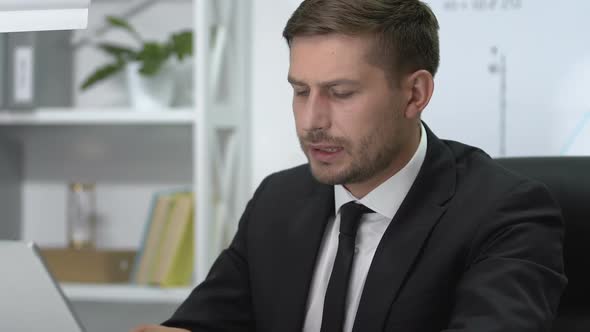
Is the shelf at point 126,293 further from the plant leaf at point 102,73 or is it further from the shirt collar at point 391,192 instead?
the shirt collar at point 391,192

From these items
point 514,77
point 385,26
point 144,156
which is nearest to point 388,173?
point 385,26

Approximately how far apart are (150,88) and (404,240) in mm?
1138

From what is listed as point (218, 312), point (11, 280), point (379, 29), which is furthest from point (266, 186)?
point (11, 280)

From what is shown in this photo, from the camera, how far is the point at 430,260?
1262 millimetres

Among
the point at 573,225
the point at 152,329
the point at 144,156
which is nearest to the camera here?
the point at 152,329

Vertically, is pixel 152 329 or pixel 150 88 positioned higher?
pixel 150 88

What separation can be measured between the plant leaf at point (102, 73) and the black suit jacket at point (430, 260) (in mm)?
922

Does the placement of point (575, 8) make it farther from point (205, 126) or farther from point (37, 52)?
point (37, 52)

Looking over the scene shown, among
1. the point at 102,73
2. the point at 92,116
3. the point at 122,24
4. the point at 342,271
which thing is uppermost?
the point at 122,24

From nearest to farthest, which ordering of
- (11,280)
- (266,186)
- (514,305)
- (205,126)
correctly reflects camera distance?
(11,280) < (514,305) < (266,186) < (205,126)

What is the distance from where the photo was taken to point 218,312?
1382mm

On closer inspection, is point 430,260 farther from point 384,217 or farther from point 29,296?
point 29,296

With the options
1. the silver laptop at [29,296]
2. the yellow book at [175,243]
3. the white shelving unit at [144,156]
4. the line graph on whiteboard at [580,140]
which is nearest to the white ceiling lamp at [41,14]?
the silver laptop at [29,296]

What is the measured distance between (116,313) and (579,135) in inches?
A: 58.1
